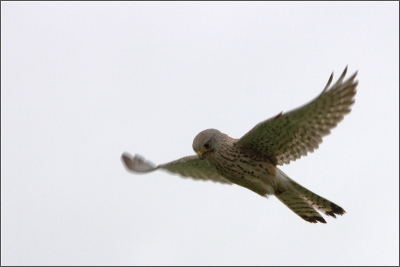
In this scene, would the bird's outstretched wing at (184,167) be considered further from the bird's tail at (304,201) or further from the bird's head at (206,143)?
the bird's tail at (304,201)

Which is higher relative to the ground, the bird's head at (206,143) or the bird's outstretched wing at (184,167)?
the bird's outstretched wing at (184,167)

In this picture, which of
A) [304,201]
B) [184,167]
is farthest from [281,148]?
[184,167]

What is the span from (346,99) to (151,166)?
4.96 meters

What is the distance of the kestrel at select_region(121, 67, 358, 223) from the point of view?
10195mm

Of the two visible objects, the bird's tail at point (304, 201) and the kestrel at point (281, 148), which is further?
the bird's tail at point (304, 201)

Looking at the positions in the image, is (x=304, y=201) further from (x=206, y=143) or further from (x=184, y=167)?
(x=184, y=167)

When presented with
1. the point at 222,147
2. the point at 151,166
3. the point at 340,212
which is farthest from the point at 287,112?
the point at 151,166

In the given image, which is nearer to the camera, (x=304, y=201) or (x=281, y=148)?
(x=281, y=148)

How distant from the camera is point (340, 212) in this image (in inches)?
446

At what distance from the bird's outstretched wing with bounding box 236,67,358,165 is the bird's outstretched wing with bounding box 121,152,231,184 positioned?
6.24ft

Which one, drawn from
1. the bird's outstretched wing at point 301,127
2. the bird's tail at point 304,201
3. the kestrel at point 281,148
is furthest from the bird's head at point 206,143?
the bird's tail at point 304,201

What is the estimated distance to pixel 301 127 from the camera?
416 inches

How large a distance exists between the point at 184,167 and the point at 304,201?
8.85 feet

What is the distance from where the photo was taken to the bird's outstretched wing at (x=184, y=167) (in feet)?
42.5
